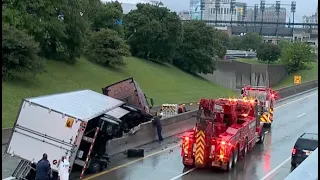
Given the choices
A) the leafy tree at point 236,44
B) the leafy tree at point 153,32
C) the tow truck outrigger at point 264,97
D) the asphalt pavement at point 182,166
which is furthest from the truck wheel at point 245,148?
the leafy tree at point 236,44

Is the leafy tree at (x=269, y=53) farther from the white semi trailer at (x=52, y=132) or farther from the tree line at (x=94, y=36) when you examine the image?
the white semi trailer at (x=52, y=132)

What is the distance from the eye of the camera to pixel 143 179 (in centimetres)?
1870

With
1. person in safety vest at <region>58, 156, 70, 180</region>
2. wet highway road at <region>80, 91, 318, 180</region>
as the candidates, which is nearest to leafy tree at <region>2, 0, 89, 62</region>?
wet highway road at <region>80, 91, 318, 180</region>

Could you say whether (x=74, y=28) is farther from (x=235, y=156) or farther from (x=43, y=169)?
(x=43, y=169)

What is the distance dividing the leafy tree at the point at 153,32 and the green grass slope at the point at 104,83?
2.30 meters

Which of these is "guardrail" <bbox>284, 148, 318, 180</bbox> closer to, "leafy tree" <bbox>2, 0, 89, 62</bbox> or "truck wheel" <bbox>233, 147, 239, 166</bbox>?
"truck wheel" <bbox>233, 147, 239, 166</bbox>

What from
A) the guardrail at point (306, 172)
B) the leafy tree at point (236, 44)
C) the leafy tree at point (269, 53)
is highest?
the guardrail at point (306, 172)

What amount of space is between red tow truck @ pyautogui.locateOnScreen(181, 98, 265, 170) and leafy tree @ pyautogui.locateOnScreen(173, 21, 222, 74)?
155 feet

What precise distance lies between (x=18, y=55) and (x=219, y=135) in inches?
748

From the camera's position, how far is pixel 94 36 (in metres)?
53.7

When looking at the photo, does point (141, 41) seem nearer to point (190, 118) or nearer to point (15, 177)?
point (190, 118)

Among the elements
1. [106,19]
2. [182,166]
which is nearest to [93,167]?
[182,166]

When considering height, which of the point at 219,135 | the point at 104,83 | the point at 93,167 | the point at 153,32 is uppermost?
the point at 153,32

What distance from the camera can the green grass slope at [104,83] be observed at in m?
34.5
